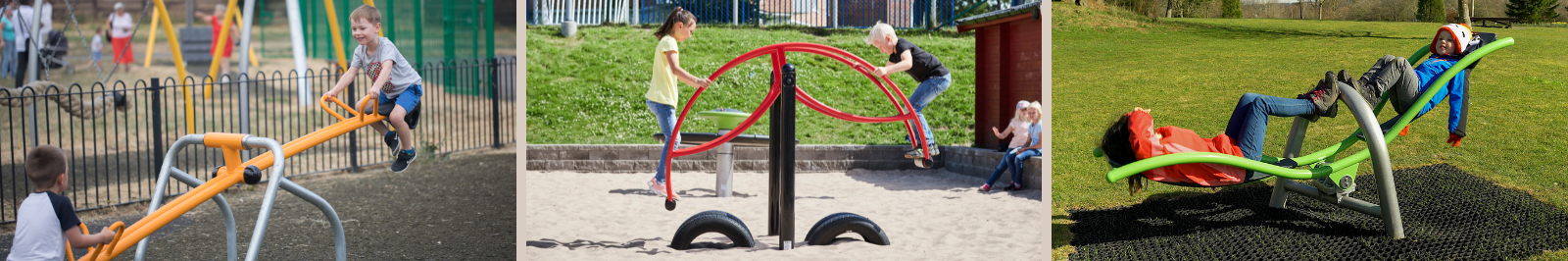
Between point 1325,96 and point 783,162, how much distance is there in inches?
88.7

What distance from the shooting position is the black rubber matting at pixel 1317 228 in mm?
4578

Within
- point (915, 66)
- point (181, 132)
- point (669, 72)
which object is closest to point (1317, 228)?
point (915, 66)

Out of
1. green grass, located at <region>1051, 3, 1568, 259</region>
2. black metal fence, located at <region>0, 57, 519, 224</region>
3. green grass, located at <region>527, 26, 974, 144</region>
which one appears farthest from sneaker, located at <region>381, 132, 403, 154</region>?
green grass, located at <region>1051, 3, 1568, 259</region>

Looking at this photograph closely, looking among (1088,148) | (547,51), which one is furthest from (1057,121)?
(547,51)

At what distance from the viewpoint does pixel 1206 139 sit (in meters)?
3.69

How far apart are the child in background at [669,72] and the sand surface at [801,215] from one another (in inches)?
25.2

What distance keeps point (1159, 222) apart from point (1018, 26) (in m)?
2.54

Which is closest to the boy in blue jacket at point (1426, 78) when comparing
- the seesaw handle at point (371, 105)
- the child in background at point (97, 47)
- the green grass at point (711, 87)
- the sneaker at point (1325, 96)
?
the sneaker at point (1325, 96)

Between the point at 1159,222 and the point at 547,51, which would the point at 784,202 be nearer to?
the point at 1159,222

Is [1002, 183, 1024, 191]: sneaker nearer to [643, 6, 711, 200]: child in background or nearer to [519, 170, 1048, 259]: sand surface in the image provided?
[519, 170, 1048, 259]: sand surface

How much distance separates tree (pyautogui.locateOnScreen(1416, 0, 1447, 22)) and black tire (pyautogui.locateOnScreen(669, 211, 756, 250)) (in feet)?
21.2

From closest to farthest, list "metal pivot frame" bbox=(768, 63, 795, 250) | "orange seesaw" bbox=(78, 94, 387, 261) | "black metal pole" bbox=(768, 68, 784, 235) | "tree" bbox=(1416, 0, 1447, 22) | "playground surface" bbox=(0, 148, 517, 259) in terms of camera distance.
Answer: "orange seesaw" bbox=(78, 94, 387, 261) < "metal pivot frame" bbox=(768, 63, 795, 250) < "black metal pole" bbox=(768, 68, 784, 235) < "playground surface" bbox=(0, 148, 517, 259) < "tree" bbox=(1416, 0, 1447, 22)

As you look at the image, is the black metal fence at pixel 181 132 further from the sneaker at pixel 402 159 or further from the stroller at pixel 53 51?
the sneaker at pixel 402 159

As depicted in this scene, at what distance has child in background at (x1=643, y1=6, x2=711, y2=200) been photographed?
3867mm
